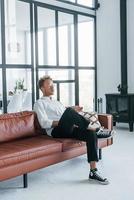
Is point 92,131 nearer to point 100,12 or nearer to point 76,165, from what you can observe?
point 76,165

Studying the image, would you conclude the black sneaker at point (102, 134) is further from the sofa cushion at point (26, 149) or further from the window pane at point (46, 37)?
the window pane at point (46, 37)

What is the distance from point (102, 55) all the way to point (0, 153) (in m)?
4.82

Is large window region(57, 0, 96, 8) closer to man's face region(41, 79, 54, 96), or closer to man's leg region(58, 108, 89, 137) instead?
man's face region(41, 79, 54, 96)

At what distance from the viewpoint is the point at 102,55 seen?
724cm

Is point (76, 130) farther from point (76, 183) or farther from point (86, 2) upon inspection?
point (86, 2)

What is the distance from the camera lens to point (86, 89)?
720 cm

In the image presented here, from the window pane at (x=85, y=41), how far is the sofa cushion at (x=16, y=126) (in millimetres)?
3550

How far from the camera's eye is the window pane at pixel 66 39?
21.4 ft

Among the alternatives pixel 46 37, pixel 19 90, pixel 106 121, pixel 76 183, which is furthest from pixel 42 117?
pixel 46 37

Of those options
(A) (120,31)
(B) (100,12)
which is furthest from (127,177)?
(B) (100,12)

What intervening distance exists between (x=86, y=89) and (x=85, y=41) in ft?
3.54

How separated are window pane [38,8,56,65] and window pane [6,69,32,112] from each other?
0.49 m

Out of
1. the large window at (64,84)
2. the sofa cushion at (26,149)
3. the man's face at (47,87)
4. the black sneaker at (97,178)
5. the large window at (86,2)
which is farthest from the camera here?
the large window at (86,2)

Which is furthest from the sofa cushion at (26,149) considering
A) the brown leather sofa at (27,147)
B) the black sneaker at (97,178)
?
the black sneaker at (97,178)
